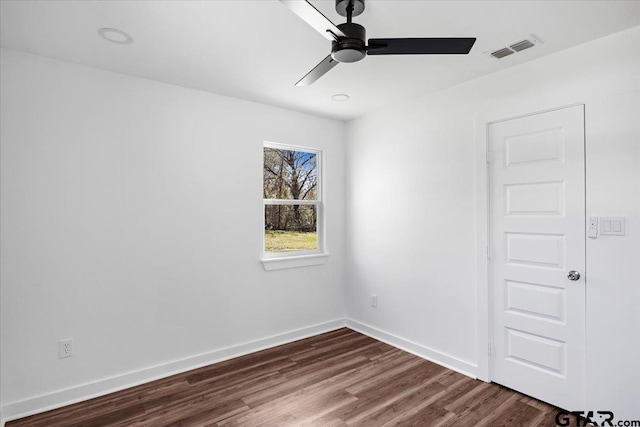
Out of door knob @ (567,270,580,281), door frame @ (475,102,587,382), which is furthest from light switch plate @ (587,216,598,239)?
door frame @ (475,102,587,382)

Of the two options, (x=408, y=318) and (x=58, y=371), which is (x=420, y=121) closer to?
(x=408, y=318)

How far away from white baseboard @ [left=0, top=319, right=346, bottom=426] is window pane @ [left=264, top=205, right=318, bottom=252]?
93cm

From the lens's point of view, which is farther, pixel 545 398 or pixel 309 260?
pixel 309 260

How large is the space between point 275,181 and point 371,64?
5.44 ft

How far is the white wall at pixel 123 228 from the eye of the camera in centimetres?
238

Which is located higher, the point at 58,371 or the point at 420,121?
the point at 420,121

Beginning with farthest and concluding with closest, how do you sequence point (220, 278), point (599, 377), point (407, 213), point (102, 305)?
point (407, 213) < point (220, 278) < point (102, 305) < point (599, 377)

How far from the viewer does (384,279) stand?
147 inches

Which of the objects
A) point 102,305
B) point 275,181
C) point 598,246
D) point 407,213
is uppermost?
point 275,181

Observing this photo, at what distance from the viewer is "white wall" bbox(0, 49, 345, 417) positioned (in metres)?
2.38

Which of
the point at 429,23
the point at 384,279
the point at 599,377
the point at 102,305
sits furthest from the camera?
the point at 384,279

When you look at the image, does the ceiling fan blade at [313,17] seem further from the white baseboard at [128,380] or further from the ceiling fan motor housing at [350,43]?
the white baseboard at [128,380]

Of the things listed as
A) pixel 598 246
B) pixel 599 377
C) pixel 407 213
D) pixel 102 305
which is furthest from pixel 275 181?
pixel 599 377

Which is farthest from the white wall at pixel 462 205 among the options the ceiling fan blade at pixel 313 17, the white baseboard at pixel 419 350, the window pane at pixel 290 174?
the ceiling fan blade at pixel 313 17
